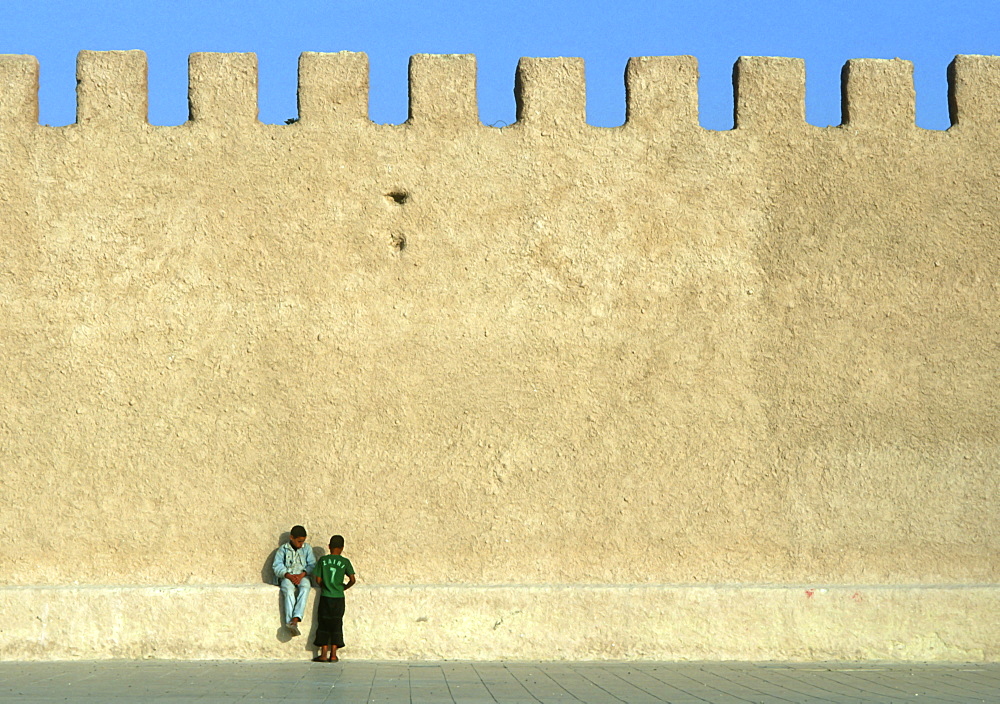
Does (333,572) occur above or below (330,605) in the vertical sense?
above

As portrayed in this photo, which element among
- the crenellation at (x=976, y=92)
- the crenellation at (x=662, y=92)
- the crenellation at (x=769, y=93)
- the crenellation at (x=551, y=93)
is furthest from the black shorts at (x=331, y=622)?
the crenellation at (x=976, y=92)

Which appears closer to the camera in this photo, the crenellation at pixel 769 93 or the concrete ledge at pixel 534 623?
the concrete ledge at pixel 534 623

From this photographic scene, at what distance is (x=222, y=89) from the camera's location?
292 inches

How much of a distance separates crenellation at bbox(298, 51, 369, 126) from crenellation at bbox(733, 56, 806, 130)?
2412 mm

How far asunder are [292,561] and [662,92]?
3.74 m

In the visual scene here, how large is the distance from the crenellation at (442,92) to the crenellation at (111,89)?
1725mm

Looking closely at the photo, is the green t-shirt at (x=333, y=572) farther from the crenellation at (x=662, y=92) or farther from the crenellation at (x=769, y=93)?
the crenellation at (x=769, y=93)

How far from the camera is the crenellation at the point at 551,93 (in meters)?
7.46

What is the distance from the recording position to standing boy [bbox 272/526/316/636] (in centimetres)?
686

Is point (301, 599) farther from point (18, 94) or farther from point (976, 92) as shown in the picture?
point (976, 92)

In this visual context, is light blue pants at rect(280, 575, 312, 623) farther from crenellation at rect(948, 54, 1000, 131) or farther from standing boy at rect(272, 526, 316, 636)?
crenellation at rect(948, 54, 1000, 131)

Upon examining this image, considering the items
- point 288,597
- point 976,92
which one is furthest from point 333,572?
point 976,92

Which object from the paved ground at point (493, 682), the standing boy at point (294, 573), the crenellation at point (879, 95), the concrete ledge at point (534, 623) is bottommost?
the paved ground at point (493, 682)

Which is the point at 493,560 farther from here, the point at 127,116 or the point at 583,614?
the point at 127,116
